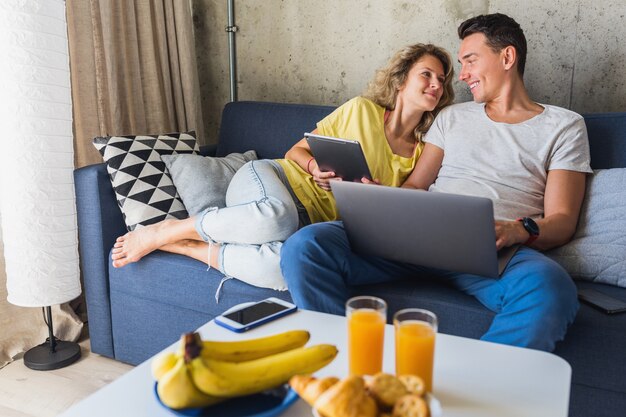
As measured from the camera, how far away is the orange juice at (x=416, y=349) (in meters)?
0.85

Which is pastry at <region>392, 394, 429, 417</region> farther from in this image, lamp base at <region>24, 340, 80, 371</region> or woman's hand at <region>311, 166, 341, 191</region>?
lamp base at <region>24, 340, 80, 371</region>

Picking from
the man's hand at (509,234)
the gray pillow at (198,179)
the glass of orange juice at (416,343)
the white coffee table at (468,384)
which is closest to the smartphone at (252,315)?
the white coffee table at (468,384)

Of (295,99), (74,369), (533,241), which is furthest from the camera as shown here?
(295,99)

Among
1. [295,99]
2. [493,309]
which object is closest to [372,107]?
[295,99]

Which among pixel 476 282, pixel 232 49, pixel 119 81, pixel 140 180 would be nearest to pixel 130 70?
pixel 119 81

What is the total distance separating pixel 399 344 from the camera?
874 mm

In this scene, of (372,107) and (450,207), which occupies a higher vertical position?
(372,107)

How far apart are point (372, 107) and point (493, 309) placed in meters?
0.94

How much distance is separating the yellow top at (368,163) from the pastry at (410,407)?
1.32 meters

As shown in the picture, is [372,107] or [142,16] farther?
[142,16]

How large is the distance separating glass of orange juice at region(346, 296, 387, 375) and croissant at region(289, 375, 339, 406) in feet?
0.52

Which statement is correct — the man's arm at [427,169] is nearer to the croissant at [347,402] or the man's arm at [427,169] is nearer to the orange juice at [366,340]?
the orange juice at [366,340]

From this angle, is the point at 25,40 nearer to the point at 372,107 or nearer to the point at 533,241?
the point at 372,107

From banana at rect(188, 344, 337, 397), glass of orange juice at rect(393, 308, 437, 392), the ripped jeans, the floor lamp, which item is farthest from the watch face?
the floor lamp
